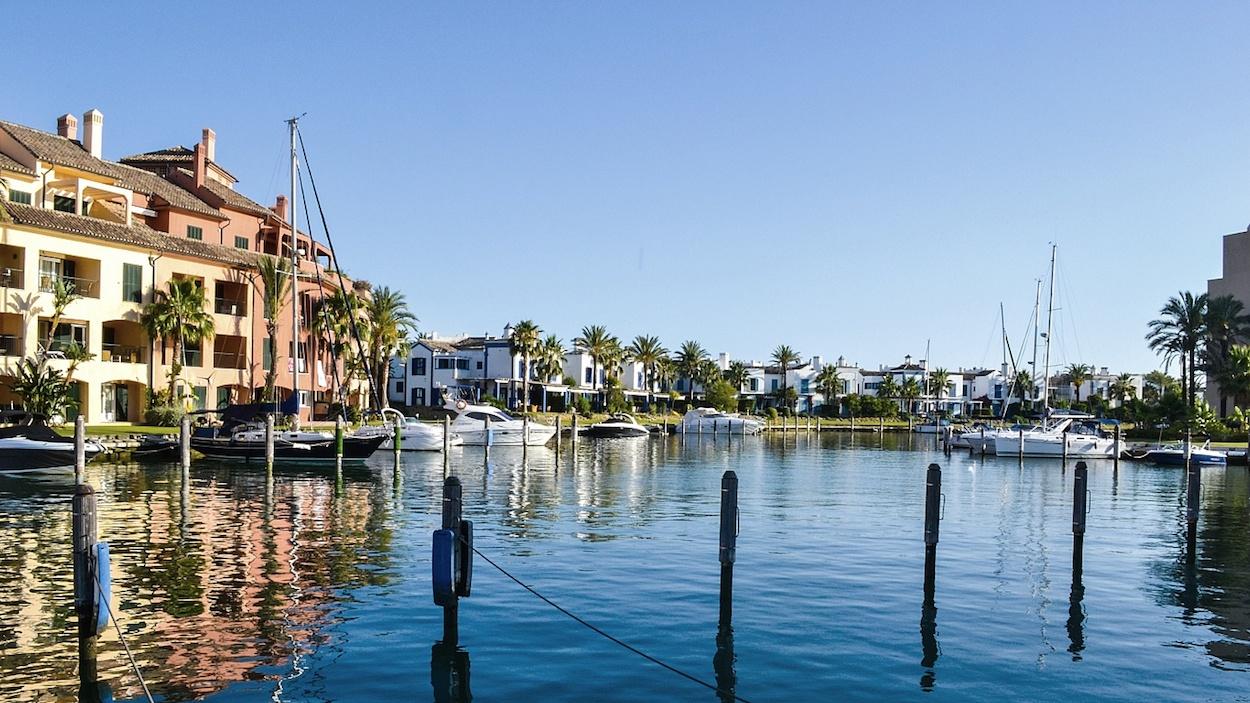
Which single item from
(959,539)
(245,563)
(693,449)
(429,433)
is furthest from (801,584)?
(693,449)

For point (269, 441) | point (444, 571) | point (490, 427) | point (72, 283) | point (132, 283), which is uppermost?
point (132, 283)

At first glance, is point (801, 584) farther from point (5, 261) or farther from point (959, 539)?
point (5, 261)

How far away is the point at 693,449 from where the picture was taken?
270 ft

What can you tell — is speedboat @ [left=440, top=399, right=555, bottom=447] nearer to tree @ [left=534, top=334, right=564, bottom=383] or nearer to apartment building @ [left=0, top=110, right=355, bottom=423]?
apartment building @ [left=0, top=110, right=355, bottom=423]

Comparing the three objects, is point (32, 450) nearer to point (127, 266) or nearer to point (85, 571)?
point (127, 266)

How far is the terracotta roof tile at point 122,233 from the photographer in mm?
56594

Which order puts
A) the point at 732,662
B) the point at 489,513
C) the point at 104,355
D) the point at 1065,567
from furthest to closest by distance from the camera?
the point at 104,355
the point at 489,513
the point at 1065,567
the point at 732,662

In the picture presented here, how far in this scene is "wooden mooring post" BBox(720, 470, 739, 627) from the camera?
1727 centimetres

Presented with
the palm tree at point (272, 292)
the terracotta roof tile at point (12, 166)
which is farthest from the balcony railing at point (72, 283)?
the palm tree at point (272, 292)

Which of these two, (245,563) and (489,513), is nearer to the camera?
(245,563)

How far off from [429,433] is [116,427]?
56.6 feet

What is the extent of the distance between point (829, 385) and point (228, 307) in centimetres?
11629

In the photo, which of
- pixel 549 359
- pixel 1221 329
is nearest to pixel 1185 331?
pixel 1221 329

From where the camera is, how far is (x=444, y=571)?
608 inches
